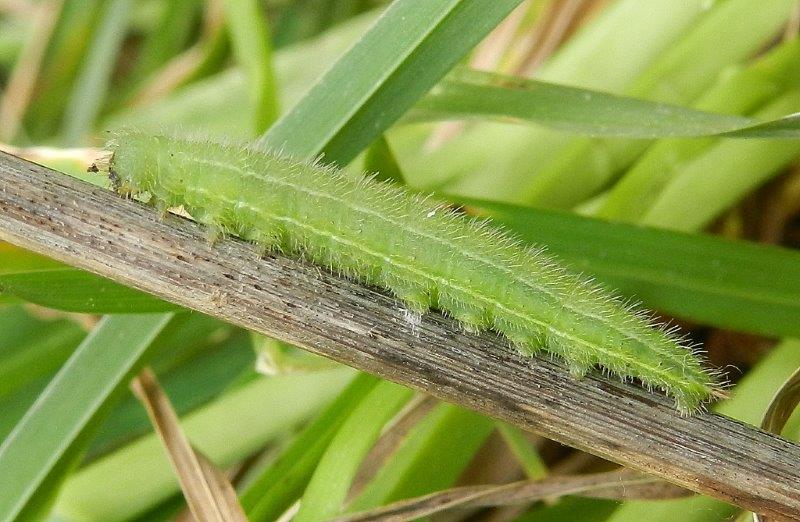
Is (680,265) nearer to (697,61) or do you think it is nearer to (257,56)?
(697,61)

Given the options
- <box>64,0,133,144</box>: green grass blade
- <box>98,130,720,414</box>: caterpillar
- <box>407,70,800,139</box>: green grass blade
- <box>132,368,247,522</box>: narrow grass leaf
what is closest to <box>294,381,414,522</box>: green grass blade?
<box>132,368,247,522</box>: narrow grass leaf

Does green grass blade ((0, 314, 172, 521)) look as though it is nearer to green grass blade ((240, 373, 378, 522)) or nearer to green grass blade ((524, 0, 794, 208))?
green grass blade ((240, 373, 378, 522))

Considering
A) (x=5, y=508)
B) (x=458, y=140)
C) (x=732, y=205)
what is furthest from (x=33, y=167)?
(x=732, y=205)

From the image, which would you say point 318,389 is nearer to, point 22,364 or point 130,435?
point 130,435

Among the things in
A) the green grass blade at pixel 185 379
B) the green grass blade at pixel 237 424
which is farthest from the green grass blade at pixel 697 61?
the green grass blade at pixel 185 379

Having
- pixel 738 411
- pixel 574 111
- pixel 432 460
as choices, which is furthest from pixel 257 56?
pixel 738 411

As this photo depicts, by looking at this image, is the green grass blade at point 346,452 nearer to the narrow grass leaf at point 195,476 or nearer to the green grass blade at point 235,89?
the narrow grass leaf at point 195,476
